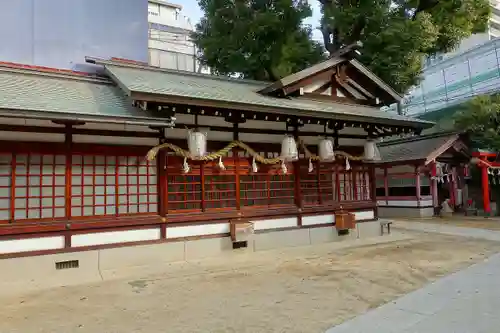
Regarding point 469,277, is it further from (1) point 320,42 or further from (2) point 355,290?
(1) point 320,42

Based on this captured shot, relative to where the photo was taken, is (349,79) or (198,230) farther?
(349,79)

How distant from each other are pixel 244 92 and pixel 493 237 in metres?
9.40

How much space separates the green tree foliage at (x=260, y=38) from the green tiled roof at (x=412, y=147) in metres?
7.27

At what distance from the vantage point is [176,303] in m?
5.89

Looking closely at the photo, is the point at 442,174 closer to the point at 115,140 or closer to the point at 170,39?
the point at 115,140

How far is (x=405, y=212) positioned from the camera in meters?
20.7

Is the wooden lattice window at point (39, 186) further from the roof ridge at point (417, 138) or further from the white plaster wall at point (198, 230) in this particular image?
the roof ridge at point (417, 138)

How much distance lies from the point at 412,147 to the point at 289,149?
13.1 meters

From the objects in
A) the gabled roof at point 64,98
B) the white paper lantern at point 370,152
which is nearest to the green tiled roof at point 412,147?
the white paper lantern at point 370,152

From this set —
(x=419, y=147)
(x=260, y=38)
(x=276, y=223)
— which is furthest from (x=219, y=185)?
(x=419, y=147)

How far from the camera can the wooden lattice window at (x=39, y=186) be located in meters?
7.53


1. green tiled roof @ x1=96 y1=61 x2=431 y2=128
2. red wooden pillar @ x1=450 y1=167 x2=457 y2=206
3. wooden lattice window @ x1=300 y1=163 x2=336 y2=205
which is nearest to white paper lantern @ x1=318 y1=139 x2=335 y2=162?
wooden lattice window @ x1=300 y1=163 x2=336 y2=205

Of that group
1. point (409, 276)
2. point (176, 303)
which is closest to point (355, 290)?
point (409, 276)

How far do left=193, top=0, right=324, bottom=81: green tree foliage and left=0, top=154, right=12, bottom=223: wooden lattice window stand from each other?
10440 millimetres
